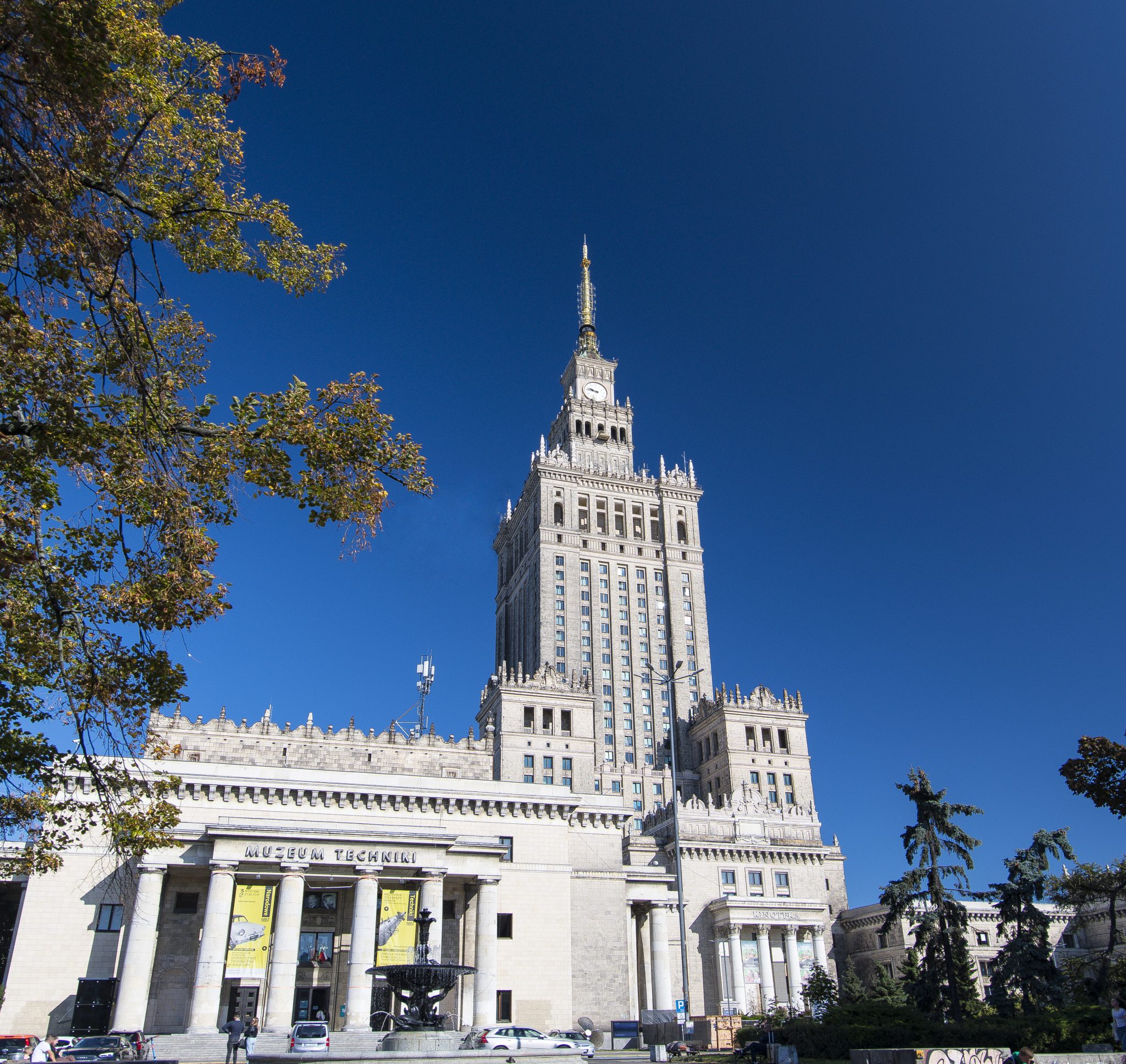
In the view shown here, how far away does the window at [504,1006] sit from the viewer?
55188 mm

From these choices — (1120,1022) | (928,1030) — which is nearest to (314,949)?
(928,1030)

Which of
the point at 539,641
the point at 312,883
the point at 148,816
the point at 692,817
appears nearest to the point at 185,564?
the point at 148,816

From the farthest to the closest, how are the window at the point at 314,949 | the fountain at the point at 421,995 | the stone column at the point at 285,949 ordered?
the window at the point at 314,949
the stone column at the point at 285,949
the fountain at the point at 421,995

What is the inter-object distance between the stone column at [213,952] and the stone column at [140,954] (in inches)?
97.6

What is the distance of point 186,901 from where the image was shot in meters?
52.9

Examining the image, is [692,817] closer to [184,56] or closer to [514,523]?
[514,523]

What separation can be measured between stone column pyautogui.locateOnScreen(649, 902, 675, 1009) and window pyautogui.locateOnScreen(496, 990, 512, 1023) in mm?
12410

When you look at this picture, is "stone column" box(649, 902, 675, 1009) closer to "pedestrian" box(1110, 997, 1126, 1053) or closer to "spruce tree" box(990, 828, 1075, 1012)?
"spruce tree" box(990, 828, 1075, 1012)

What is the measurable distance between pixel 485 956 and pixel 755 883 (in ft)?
120

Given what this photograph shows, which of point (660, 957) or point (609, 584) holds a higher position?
point (609, 584)

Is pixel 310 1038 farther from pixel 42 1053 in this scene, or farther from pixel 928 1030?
pixel 928 1030

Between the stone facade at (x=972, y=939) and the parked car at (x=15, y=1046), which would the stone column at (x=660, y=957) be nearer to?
the stone facade at (x=972, y=939)

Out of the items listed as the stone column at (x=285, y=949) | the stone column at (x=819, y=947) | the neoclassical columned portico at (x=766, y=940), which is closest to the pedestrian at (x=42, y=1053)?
the stone column at (x=285, y=949)

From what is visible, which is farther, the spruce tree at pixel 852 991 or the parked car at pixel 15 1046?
the spruce tree at pixel 852 991
